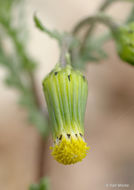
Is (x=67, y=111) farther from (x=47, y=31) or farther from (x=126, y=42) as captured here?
(x=126, y=42)

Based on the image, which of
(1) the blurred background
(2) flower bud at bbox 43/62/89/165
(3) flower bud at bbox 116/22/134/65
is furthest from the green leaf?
(1) the blurred background

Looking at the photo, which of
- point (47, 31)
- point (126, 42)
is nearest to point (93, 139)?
point (126, 42)

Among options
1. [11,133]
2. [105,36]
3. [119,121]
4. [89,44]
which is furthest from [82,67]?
[11,133]

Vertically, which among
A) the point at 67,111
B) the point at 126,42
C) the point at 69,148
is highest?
the point at 126,42

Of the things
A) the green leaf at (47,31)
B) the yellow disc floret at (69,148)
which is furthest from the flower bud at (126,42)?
the yellow disc floret at (69,148)

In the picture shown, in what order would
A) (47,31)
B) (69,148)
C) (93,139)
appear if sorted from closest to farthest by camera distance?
(69,148) → (47,31) → (93,139)

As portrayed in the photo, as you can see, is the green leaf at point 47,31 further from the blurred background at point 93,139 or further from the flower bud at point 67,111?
the blurred background at point 93,139
